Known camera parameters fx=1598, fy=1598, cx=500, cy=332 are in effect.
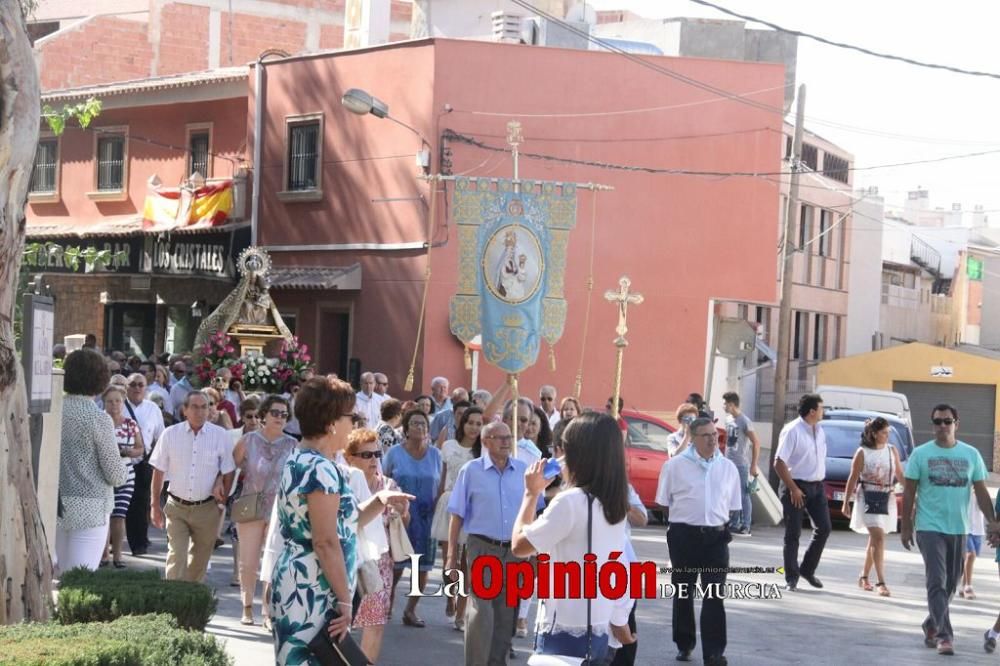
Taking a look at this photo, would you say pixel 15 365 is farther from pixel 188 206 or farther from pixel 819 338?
pixel 819 338

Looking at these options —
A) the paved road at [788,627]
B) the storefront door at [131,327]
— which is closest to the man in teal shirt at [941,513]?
the paved road at [788,627]

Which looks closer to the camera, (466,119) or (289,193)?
(466,119)

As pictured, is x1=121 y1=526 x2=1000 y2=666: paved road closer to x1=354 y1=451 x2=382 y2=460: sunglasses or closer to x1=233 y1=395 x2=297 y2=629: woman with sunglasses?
x1=233 y1=395 x2=297 y2=629: woman with sunglasses

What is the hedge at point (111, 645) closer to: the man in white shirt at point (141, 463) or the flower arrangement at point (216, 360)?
the man in white shirt at point (141, 463)

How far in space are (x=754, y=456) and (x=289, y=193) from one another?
44.8 ft

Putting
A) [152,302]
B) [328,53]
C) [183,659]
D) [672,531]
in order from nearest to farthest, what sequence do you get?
[183,659]
[672,531]
[328,53]
[152,302]

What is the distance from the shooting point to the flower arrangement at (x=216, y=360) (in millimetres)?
21672

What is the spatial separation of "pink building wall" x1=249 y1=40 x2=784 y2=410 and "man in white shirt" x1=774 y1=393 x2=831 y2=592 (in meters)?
12.3

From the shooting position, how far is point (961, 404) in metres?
44.6

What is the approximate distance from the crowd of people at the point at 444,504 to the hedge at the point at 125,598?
46 cm

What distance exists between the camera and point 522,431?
14.1 meters

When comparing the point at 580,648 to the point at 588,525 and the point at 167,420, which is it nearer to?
the point at 588,525

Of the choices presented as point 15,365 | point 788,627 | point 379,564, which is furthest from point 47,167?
point 15,365

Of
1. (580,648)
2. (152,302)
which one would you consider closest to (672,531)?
(580,648)
